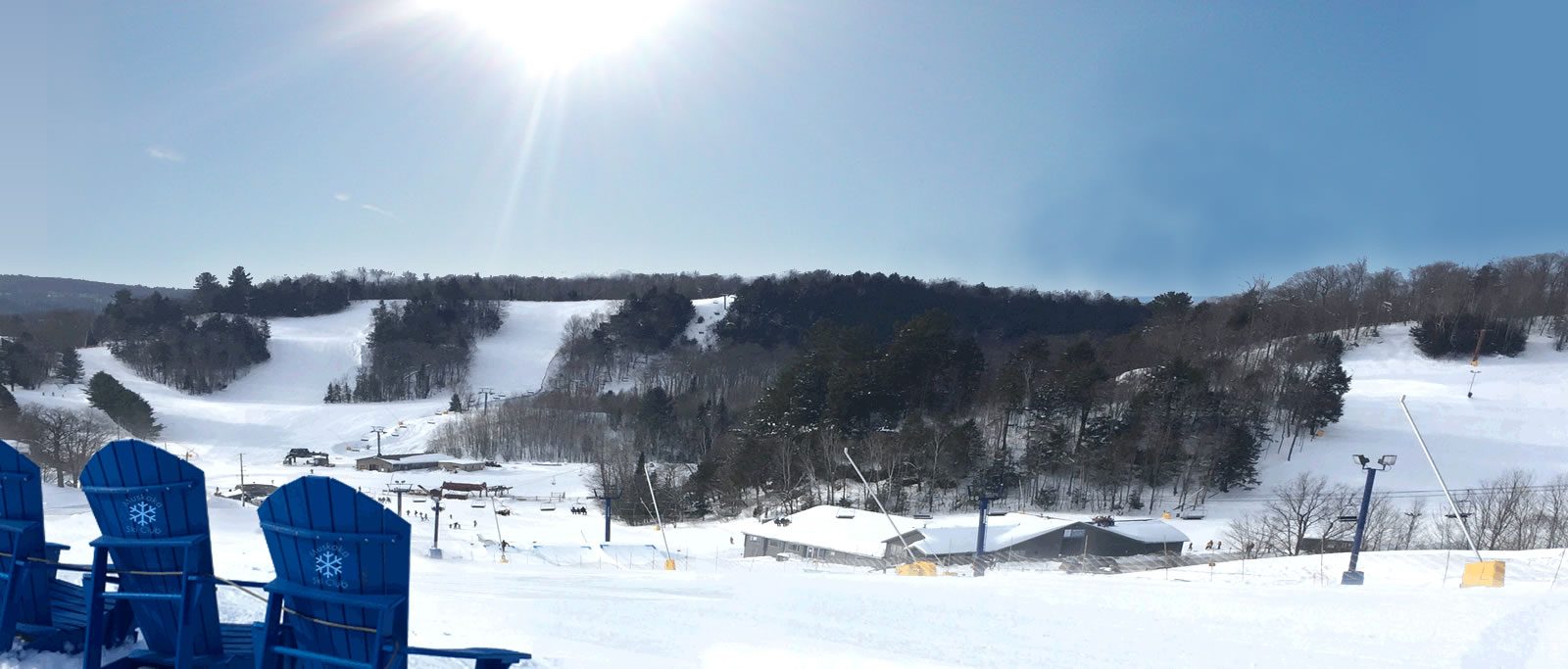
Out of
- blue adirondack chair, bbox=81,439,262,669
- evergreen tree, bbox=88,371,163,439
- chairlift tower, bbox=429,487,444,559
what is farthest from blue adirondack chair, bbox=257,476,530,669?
evergreen tree, bbox=88,371,163,439

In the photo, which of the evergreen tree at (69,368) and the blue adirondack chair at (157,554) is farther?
the evergreen tree at (69,368)

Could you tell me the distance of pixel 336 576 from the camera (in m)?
3.16

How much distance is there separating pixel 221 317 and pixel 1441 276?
111003mm

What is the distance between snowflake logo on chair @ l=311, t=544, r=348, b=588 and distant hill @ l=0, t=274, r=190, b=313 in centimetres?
17758

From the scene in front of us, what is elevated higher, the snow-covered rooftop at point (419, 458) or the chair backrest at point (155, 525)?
the chair backrest at point (155, 525)

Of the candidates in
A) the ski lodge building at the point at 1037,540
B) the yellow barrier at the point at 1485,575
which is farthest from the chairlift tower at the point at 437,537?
the yellow barrier at the point at 1485,575

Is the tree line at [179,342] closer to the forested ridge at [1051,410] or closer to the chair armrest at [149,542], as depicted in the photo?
the forested ridge at [1051,410]

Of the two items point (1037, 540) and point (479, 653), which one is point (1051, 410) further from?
point (479, 653)

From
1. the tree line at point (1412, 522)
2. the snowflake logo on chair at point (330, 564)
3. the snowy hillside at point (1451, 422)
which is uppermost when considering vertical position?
the snowflake logo on chair at point (330, 564)

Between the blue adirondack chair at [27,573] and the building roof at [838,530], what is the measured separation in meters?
18.9

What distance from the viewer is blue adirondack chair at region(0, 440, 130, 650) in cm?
427

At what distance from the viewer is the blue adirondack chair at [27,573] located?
4273 millimetres

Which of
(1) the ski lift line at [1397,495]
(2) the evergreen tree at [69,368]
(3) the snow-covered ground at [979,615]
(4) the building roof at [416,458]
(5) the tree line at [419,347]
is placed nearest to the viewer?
(3) the snow-covered ground at [979,615]

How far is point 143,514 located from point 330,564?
139 cm
